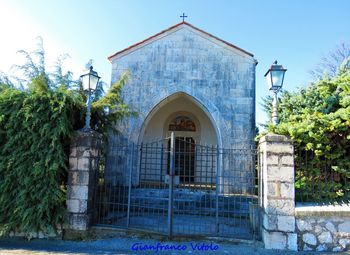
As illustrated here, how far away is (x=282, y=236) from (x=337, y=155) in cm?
168

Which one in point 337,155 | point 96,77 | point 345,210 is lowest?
point 345,210

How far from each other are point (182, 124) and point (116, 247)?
694 centimetres

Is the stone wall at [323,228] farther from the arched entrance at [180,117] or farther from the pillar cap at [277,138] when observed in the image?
the arched entrance at [180,117]

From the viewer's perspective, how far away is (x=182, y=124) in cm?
1090

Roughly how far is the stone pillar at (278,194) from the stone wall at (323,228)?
0.51 ft

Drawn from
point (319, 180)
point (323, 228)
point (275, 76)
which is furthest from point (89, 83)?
point (323, 228)

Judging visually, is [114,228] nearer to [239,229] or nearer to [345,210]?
Result: [239,229]

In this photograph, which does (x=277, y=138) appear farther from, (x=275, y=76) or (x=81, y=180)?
(x=81, y=180)

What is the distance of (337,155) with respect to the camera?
174 inches

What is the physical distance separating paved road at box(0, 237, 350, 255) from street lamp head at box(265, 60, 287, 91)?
2824 millimetres

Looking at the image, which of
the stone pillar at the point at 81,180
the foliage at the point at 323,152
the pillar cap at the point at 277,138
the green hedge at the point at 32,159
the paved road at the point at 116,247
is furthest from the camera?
the stone pillar at the point at 81,180

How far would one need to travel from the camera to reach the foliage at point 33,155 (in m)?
4.64

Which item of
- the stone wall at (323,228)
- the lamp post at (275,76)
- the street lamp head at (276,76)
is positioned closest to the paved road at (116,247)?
the stone wall at (323,228)

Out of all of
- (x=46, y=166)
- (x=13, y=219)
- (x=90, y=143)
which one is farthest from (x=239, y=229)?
(x=13, y=219)
